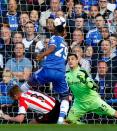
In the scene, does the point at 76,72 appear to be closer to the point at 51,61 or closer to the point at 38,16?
the point at 51,61

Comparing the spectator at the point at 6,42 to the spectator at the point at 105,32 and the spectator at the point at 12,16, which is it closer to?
the spectator at the point at 12,16

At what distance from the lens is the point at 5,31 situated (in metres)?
9.73

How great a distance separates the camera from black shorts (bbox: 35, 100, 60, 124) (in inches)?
318

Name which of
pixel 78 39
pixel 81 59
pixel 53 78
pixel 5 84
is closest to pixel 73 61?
pixel 53 78

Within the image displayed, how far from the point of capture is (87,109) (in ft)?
28.4

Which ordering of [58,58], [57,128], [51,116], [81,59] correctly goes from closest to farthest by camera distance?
[57,128] → [51,116] → [58,58] → [81,59]

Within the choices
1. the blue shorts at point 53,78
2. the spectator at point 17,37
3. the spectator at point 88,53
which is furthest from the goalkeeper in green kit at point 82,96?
the spectator at point 17,37

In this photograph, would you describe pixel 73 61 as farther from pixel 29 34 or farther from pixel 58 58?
pixel 29 34

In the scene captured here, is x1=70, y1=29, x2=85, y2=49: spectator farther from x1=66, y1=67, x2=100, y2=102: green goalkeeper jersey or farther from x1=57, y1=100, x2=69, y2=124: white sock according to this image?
x1=57, y1=100, x2=69, y2=124: white sock

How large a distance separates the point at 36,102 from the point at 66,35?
1967mm

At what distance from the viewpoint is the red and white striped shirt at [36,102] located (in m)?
7.98

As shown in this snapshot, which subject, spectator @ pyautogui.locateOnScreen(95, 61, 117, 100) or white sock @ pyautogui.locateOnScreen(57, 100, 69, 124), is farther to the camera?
spectator @ pyautogui.locateOnScreen(95, 61, 117, 100)

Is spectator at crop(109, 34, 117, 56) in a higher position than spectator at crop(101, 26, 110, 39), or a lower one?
lower

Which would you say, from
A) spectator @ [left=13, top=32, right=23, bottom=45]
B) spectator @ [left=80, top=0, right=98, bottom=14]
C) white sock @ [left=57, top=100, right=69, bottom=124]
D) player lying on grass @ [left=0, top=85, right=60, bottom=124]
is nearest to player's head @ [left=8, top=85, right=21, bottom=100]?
player lying on grass @ [left=0, top=85, right=60, bottom=124]
